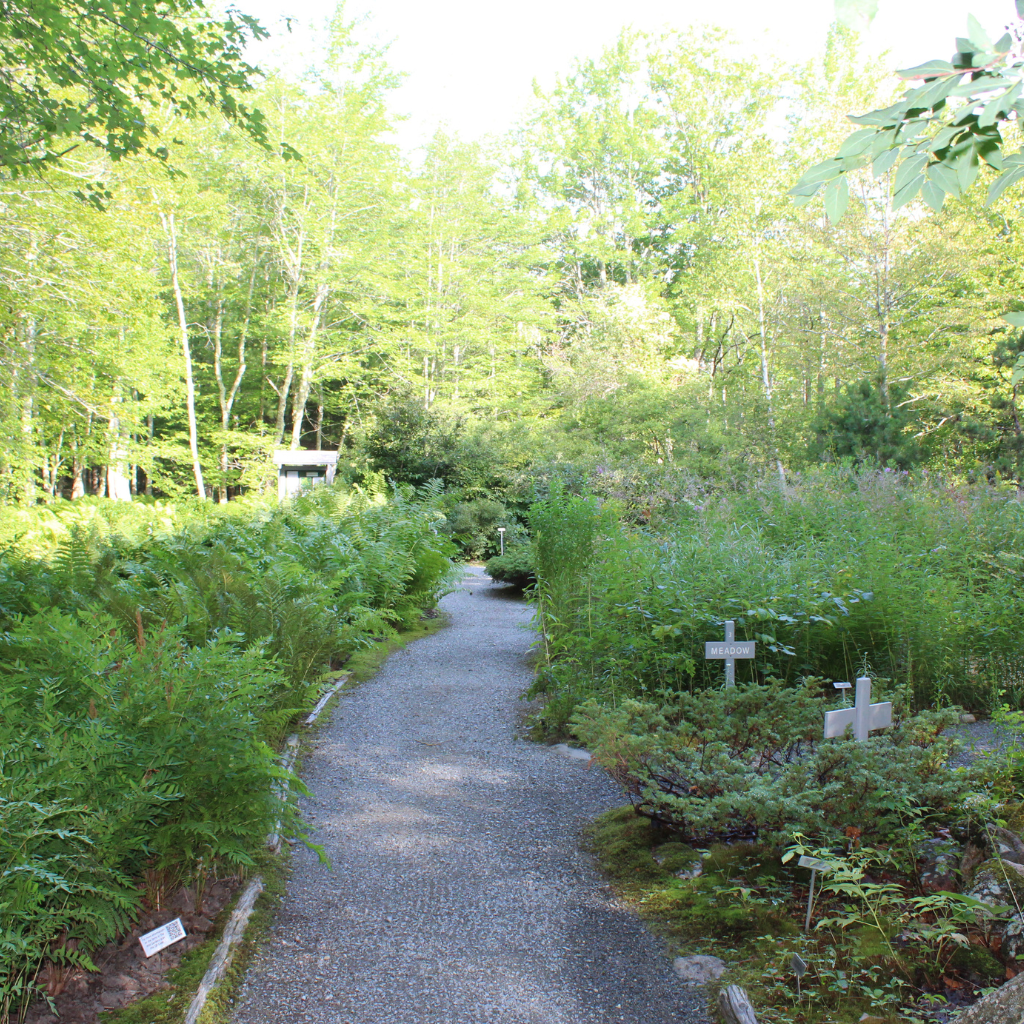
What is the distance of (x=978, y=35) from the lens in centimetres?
124

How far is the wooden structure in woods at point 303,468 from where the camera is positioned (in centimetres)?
1942

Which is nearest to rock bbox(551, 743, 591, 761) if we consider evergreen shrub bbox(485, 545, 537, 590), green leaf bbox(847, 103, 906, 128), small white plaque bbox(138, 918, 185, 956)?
small white plaque bbox(138, 918, 185, 956)

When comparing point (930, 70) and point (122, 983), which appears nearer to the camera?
point (930, 70)

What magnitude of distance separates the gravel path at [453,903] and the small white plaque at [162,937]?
288 millimetres

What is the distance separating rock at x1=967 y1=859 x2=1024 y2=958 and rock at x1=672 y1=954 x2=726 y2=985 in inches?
32.7

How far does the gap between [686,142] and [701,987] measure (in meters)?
32.0

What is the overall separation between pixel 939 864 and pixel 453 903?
181 centimetres

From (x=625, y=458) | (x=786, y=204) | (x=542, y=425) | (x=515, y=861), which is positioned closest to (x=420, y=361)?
(x=542, y=425)

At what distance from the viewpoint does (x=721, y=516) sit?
920 cm

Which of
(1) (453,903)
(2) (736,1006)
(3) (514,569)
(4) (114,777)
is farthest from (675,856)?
(3) (514,569)

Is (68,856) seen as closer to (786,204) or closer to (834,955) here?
(834,955)

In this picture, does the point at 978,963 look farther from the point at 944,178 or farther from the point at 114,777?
the point at 114,777

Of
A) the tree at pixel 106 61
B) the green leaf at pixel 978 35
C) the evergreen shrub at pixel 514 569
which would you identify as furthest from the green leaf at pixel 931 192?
the evergreen shrub at pixel 514 569

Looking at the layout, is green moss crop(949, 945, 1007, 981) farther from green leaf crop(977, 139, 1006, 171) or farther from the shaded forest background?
the shaded forest background
